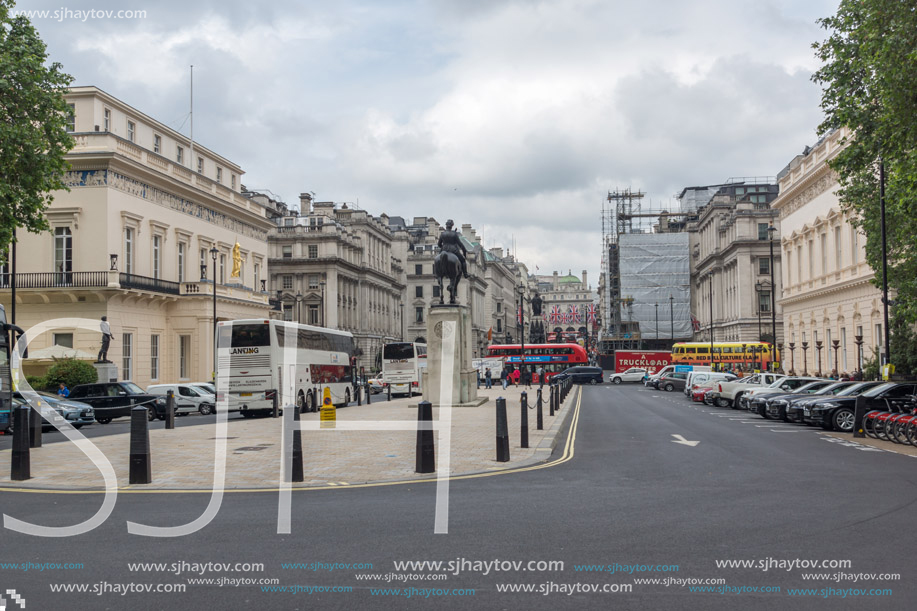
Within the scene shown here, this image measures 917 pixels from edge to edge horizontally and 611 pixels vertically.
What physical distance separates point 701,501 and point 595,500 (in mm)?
1332

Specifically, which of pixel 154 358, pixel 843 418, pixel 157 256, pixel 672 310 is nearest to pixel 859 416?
pixel 843 418

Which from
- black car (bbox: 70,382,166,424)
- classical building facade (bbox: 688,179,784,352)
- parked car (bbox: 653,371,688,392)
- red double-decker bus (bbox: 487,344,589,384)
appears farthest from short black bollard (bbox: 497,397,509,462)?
classical building facade (bbox: 688,179,784,352)

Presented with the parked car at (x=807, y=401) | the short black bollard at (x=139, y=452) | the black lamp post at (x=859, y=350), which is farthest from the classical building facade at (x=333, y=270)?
the short black bollard at (x=139, y=452)

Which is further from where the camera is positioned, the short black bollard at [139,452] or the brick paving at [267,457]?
the brick paving at [267,457]

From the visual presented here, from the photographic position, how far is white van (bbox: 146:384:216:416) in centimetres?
3738

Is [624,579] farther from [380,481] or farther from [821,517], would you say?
[380,481]

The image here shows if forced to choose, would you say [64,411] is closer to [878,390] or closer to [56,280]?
[56,280]

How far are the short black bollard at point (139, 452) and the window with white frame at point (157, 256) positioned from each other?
40783 millimetres

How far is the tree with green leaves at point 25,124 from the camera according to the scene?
2339 cm

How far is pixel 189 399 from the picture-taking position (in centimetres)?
3744

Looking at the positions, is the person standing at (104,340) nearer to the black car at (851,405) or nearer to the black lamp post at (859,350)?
the black car at (851,405)

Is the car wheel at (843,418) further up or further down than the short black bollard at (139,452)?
further down

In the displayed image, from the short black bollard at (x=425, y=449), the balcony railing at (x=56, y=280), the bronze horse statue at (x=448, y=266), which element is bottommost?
the short black bollard at (x=425, y=449)

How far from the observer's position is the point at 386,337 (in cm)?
11200
